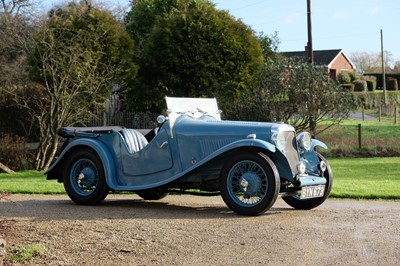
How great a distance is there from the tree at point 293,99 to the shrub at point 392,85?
51.9 meters

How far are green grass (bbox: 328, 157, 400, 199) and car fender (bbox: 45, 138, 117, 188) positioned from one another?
4297 mm

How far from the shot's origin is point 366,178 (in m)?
18.1

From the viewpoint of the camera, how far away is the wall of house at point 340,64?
260 feet

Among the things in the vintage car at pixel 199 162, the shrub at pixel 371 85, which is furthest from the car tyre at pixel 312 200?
the shrub at pixel 371 85

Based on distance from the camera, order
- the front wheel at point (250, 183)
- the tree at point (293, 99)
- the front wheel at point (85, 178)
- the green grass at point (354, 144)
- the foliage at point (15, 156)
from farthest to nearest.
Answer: the green grass at point (354, 144)
the tree at point (293, 99)
the foliage at point (15, 156)
the front wheel at point (85, 178)
the front wheel at point (250, 183)

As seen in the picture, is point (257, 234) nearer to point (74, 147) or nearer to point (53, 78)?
point (74, 147)

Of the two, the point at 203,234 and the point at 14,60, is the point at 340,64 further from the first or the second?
the point at 203,234

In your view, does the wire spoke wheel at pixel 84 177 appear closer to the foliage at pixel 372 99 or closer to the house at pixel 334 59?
the foliage at pixel 372 99

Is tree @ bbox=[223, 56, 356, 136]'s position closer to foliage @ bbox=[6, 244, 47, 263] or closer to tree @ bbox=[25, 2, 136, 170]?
tree @ bbox=[25, 2, 136, 170]

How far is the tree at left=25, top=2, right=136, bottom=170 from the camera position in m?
22.5

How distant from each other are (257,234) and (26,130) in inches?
754

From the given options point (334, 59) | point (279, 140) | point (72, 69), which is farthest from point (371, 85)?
point (279, 140)

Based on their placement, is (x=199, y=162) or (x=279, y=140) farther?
(x=199, y=162)

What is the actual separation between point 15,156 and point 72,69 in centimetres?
346
